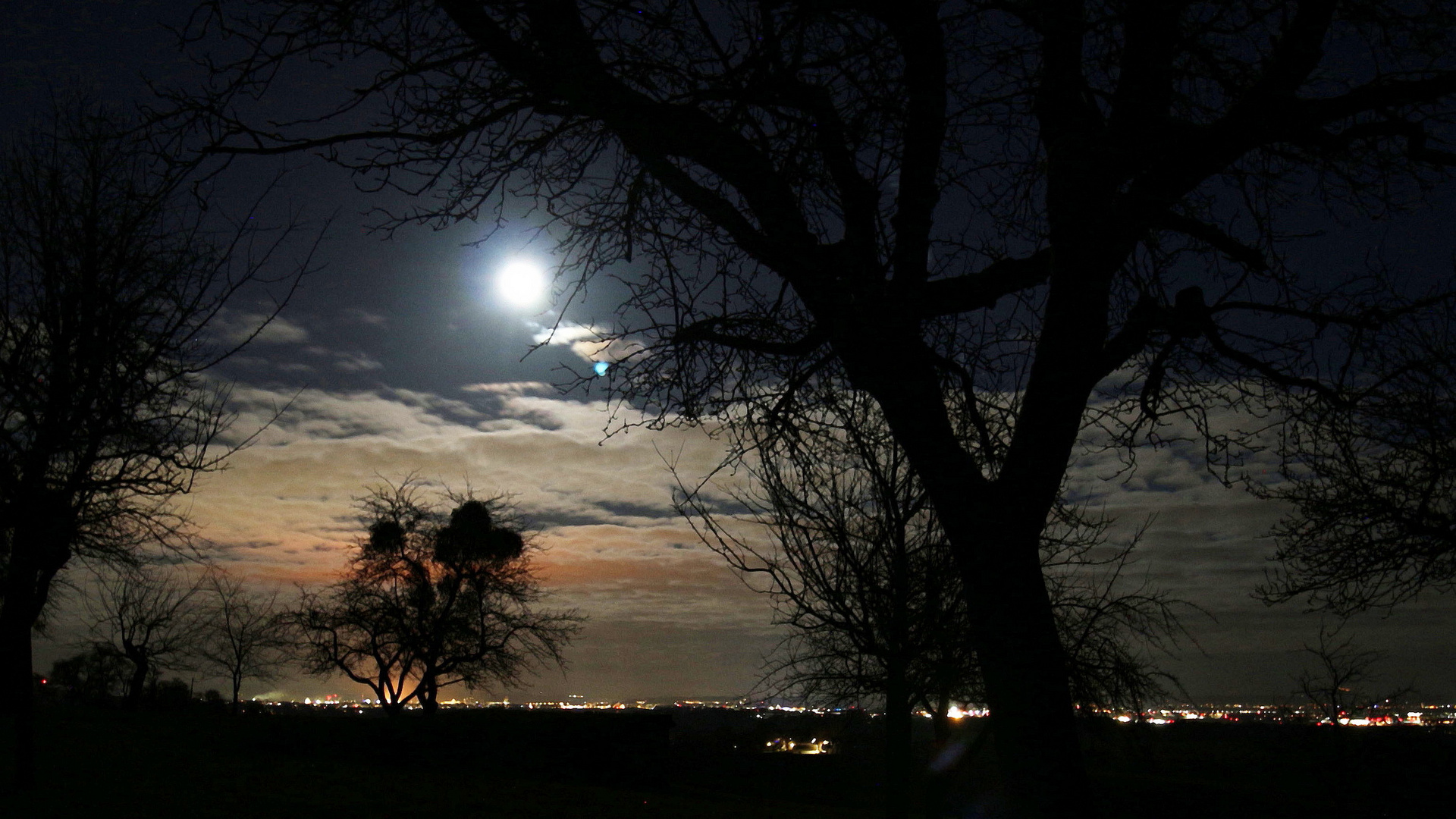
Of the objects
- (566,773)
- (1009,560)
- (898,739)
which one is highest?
(1009,560)

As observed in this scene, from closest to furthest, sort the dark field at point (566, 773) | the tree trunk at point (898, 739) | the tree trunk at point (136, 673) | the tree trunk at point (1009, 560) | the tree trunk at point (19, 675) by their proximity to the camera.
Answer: the tree trunk at point (1009, 560), the tree trunk at point (19, 675), the tree trunk at point (898, 739), the dark field at point (566, 773), the tree trunk at point (136, 673)

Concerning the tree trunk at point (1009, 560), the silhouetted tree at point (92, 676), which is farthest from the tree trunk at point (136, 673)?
the tree trunk at point (1009, 560)

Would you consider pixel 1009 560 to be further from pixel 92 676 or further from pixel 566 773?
pixel 92 676

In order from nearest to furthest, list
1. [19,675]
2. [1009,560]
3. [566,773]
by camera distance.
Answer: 1. [1009,560]
2. [19,675]
3. [566,773]

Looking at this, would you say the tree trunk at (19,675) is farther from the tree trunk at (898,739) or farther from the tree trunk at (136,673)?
the tree trunk at (136,673)

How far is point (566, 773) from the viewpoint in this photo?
64.9 feet

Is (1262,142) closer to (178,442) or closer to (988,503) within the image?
(988,503)

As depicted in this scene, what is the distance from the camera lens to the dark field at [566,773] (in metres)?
11.7

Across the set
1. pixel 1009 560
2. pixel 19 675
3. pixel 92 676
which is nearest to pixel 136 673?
pixel 92 676

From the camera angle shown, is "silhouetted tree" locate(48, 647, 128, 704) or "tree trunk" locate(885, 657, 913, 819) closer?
"tree trunk" locate(885, 657, 913, 819)

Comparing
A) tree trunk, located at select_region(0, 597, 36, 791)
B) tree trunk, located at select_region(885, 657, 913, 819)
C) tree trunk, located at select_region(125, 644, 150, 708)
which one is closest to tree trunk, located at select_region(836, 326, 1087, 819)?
Answer: tree trunk, located at select_region(885, 657, 913, 819)

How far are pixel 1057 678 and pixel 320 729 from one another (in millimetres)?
21086

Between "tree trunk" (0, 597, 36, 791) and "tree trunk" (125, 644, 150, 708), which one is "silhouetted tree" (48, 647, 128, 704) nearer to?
"tree trunk" (125, 644, 150, 708)

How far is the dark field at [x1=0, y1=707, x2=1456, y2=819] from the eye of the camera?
38.4ft
